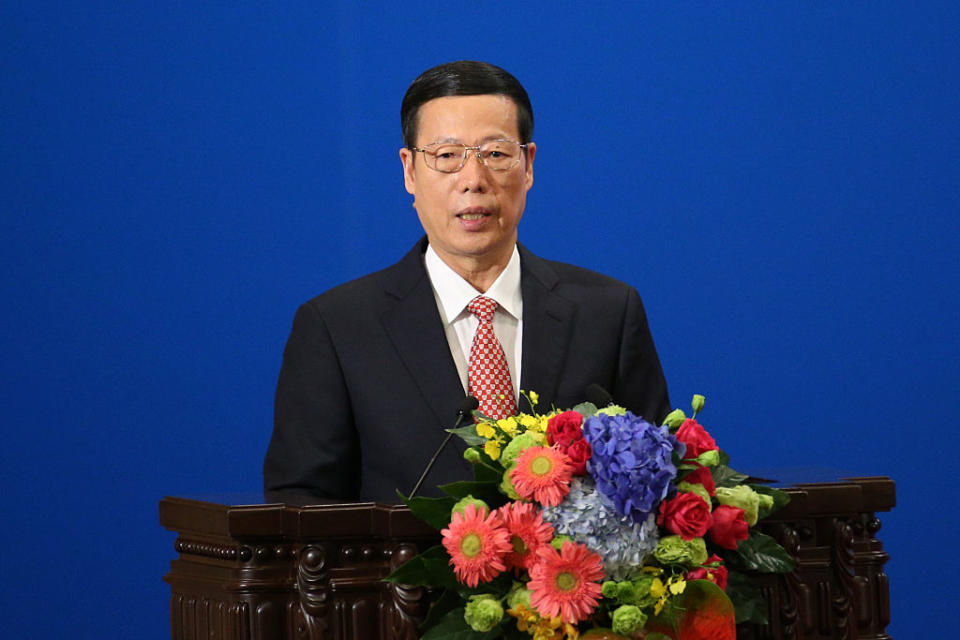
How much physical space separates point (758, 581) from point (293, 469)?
2.71 feet

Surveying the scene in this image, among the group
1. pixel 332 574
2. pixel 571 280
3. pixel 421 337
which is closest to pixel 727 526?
pixel 332 574

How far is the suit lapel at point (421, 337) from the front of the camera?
2152 millimetres

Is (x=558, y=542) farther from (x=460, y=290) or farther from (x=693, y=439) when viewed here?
(x=460, y=290)

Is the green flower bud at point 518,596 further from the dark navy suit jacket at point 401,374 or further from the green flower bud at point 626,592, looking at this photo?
the dark navy suit jacket at point 401,374

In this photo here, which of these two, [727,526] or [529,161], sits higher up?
[529,161]

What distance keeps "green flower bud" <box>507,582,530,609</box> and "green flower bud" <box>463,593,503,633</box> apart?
0.02m

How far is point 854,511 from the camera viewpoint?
5.89 feet

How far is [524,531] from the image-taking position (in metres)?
1.44

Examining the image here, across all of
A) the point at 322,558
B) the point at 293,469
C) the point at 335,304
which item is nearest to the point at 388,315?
the point at 335,304

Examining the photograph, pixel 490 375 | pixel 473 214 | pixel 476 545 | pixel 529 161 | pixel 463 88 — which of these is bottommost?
pixel 476 545

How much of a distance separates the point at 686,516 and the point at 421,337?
852mm

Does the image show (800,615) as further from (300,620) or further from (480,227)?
(480,227)

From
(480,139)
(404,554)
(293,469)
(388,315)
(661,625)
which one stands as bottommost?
(661,625)

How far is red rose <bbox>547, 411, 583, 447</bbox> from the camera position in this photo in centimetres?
149
